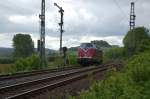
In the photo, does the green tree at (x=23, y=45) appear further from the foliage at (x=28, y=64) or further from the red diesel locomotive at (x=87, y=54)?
the foliage at (x=28, y=64)

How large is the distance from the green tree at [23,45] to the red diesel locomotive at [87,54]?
6423cm

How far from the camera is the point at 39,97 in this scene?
1616 cm

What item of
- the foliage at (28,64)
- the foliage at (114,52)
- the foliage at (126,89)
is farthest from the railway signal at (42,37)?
the foliage at (114,52)

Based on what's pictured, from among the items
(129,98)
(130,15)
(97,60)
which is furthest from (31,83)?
(130,15)

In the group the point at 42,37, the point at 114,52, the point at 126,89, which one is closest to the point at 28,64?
the point at 42,37

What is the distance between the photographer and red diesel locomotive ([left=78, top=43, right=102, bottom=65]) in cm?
4800

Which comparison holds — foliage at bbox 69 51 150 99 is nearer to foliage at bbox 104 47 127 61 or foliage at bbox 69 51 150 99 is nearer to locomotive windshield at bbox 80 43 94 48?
locomotive windshield at bbox 80 43 94 48

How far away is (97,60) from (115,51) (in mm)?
66033

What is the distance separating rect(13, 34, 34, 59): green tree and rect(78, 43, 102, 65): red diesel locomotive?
6423 cm

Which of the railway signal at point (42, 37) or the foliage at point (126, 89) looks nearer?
the foliage at point (126, 89)

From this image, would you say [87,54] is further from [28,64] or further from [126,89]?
[126,89]

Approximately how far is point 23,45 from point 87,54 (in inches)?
2949

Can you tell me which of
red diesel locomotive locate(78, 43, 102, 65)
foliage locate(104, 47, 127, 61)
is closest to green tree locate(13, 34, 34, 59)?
foliage locate(104, 47, 127, 61)

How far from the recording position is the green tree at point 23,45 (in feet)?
383
